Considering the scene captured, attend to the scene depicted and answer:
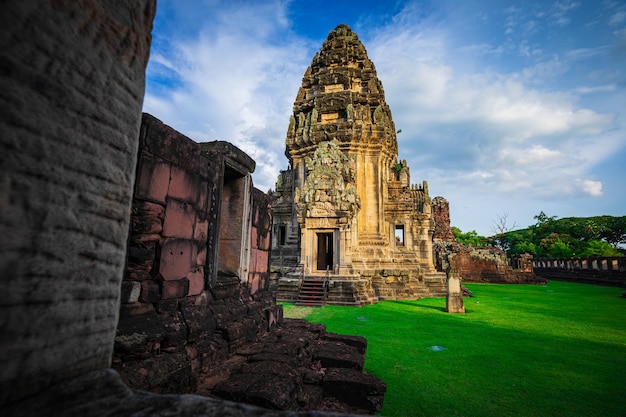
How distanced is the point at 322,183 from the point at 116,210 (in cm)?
1279

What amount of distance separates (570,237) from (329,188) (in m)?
40.3

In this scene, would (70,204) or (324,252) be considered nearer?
(70,204)

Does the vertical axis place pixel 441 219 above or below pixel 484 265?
above

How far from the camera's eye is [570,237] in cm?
3878

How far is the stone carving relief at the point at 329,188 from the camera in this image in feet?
45.0

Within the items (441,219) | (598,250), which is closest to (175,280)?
(441,219)

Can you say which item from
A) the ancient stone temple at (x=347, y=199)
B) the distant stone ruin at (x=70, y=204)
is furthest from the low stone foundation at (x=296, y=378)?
the ancient stone temple at (x=347, y=199)

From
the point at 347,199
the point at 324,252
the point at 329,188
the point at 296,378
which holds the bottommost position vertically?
the point at 296,378

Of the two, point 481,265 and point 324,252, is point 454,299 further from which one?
point 481,265

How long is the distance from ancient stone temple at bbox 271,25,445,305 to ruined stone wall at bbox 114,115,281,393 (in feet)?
29.6

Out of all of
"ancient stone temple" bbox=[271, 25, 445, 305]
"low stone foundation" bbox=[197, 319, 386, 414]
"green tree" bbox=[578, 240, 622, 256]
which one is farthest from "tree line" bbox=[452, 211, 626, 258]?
"low stone foundation" bbox=[197, 319, 386, 414]

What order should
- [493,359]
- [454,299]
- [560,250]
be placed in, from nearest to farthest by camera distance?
[493,359] < [454,299] < [560,250]

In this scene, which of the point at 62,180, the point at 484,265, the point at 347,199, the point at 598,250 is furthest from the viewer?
the point at 598,250

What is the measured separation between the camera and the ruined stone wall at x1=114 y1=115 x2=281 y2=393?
240 centimetres
